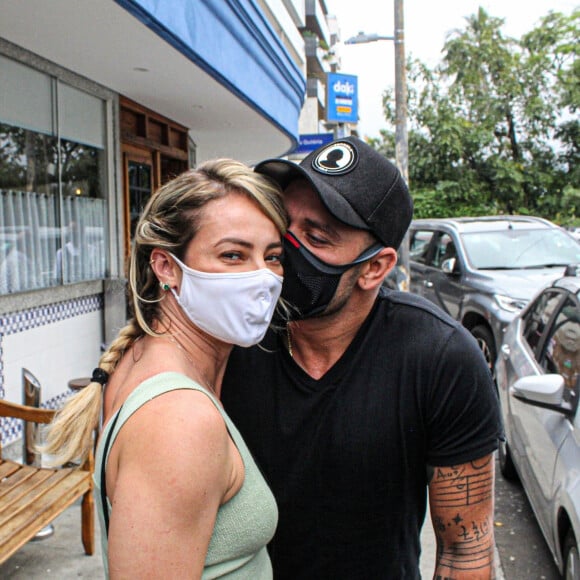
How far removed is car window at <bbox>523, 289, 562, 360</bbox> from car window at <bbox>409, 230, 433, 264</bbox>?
5250 millimetres

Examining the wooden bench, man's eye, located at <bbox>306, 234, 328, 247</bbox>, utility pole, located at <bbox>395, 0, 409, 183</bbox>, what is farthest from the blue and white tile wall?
utility pole, located at <bbox>395, 0, 409, 183</bbox>

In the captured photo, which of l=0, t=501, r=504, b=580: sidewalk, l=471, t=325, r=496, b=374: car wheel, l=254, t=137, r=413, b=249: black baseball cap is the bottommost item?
l=0, t=501, r=504, b=580: sidewalk

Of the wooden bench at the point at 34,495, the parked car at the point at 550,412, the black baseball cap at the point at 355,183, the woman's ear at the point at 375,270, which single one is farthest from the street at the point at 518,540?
the black baseball cap at the point at 355,183

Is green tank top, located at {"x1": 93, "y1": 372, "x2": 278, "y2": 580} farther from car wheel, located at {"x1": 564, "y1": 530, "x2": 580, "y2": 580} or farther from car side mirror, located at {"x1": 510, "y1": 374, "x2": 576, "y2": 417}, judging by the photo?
car side mirror, located at {"x1": 510, "y1": 374, "x2": 576, "y2": 417}

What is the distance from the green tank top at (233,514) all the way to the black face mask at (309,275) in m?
0.51

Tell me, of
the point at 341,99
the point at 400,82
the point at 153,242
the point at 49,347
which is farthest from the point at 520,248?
the point at 341,99

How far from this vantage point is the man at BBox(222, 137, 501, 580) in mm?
1704

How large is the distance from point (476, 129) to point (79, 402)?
22296mm

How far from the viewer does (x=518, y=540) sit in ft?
13.6

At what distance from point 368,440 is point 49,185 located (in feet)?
16.4

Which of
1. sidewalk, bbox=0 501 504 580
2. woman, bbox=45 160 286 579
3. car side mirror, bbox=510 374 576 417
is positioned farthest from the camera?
sidewalk, bbox=0 501 504 580

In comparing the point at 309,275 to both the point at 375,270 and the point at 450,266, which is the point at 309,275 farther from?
the point at 450,266

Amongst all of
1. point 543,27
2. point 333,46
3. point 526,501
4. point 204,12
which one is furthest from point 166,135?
point 333,46

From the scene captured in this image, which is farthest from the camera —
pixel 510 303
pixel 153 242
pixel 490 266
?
pixel 490 266
